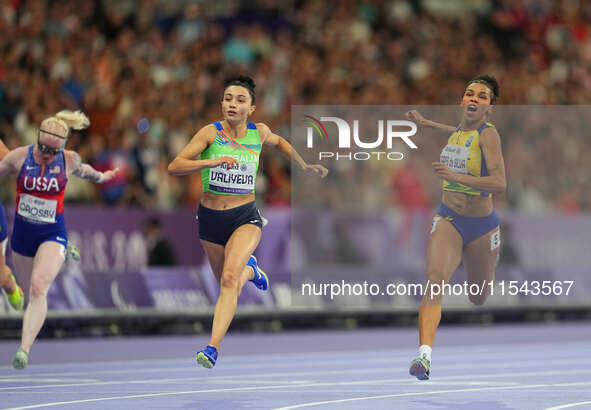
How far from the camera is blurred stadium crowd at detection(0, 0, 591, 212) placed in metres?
19.8

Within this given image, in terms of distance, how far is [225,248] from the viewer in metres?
11.7

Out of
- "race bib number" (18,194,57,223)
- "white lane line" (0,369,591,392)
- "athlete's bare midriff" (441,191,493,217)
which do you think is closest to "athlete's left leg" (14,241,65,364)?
"race bib number" (18,194,57,223)

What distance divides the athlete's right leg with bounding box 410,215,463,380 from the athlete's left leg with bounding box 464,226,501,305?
131 mm

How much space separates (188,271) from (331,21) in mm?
9556

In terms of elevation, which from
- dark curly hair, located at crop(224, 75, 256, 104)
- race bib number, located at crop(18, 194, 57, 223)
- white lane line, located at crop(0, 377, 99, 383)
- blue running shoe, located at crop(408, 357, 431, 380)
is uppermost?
dark curly hair, located at crop(224, 75, 256, 104)

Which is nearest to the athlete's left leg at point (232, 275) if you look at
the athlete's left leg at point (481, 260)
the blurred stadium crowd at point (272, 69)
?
the athlete's left leg at point (481, 260)

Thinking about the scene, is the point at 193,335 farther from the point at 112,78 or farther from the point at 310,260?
the point at 112,78

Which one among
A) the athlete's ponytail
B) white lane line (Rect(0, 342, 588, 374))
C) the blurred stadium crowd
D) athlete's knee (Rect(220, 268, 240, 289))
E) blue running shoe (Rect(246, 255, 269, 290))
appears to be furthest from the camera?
the blurred stadium crowd

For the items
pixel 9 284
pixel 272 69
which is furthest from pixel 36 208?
pixel 272 69

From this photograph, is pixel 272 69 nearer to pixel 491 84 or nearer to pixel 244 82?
pixel 244 82

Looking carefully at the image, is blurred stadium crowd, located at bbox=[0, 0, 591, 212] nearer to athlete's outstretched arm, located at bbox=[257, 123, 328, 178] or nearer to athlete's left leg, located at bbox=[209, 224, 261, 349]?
athlete's outstretched arm, located at bbox=[257, 123, 328, 178]

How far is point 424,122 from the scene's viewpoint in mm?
12422

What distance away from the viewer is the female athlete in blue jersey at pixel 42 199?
1266cm

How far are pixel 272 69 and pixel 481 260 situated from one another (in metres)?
13.5
